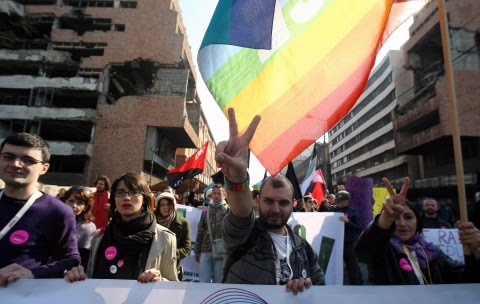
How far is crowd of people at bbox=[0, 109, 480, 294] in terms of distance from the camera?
1868 millimetres

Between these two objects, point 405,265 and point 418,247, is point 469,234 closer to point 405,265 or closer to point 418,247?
point 405,265

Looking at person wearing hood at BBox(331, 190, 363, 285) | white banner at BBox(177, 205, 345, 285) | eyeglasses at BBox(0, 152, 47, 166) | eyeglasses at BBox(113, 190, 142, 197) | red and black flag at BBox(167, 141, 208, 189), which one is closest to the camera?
eyeglasses at BBox(0, 152, 47, 166)

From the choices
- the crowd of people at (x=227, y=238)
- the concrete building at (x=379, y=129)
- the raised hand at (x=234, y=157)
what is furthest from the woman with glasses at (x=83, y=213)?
the concrete building at (x=379, y=129)

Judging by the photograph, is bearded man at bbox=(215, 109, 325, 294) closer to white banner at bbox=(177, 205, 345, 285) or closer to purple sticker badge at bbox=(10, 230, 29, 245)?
purple sticker badge at bbox=(10, 230, 29, 245)

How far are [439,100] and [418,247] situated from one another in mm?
31058

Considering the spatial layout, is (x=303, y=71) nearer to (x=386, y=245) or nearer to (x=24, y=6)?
(x=386, y=245)

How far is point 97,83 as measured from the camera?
1236 inches

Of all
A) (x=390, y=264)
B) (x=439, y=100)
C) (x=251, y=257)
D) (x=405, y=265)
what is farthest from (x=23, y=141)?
(x=439, y=100)

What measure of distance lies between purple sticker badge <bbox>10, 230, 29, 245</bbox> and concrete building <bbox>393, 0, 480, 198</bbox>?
28.8 m

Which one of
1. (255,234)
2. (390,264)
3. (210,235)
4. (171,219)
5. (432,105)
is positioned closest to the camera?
(255,234)

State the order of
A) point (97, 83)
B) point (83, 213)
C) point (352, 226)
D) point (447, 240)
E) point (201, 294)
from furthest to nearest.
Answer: point (97, 83) < point (447, 240) < point (352, 226) < point (83, 213) < point (201, 294)

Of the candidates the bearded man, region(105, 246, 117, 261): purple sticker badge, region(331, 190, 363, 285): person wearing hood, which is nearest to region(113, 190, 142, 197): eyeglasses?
region(105, 246, 117, 261): purple sticker badge

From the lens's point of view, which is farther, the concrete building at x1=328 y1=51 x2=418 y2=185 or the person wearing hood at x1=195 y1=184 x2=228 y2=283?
the concrete building at x1=328 y1=51 x2=418 y2=185

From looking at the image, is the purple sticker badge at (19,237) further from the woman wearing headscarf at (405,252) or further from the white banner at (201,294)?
the woman wearing headscarf at (405,252)
